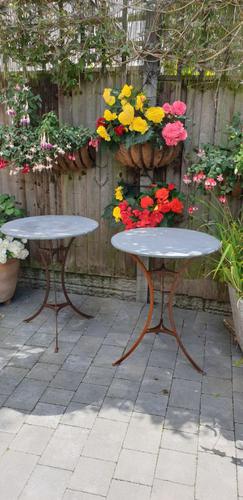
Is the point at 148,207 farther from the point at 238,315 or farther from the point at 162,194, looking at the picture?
the point at 238,315

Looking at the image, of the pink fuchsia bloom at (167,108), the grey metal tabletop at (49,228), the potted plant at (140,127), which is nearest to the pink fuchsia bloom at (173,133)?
Result: the potted plant at (140,127)

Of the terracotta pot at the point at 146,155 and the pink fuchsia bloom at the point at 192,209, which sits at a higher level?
the terracotta pot at the point at 146,155

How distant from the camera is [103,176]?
3.18 meters

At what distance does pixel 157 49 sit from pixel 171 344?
1978mm

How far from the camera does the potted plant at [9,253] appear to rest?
3.08m

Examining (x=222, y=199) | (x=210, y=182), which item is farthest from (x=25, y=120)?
(x=222, y=199)

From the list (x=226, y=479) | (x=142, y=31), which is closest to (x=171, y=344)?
(x=226, y=479)

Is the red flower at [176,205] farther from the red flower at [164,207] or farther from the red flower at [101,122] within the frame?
the red flower at [101,122]

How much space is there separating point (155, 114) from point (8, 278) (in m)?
1.66

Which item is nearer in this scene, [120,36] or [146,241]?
[146,241]

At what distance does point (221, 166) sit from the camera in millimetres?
2609

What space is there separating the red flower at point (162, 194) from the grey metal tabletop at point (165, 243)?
0.29m

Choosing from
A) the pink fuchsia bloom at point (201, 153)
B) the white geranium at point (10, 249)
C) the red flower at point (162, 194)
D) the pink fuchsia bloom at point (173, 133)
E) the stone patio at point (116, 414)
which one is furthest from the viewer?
the white geranium at point (10, 249)

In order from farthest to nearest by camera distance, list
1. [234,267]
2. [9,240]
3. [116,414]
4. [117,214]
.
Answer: [9,240] < [117,214] < [234,267] < [116,414]
